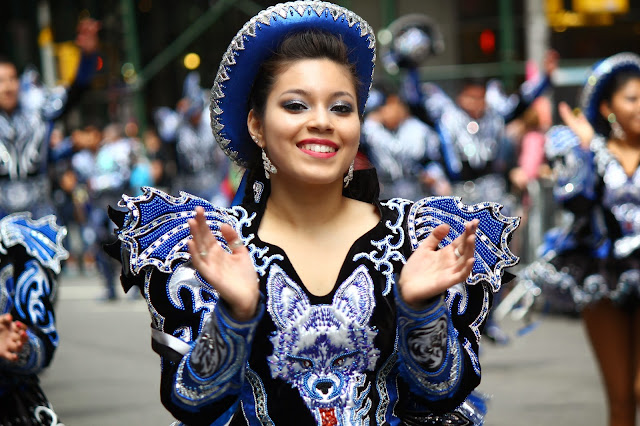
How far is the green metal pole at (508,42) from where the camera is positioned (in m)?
14.4

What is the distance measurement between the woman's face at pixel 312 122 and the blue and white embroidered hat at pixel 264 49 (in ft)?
0.33

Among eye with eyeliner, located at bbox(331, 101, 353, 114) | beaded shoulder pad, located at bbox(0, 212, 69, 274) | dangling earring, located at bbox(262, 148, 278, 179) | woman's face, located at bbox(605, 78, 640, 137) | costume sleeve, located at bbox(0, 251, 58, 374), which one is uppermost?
woman's face, located at bbox(605, 78, 640, 137)

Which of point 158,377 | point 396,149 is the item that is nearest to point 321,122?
point 158,377

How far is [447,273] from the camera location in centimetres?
237

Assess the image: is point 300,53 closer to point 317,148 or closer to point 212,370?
point 317,148

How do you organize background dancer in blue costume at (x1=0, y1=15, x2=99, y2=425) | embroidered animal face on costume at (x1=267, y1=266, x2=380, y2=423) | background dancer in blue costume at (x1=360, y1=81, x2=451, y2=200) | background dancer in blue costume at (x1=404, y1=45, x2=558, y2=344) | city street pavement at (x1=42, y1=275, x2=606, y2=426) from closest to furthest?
embroidered animal face on costume at (x1=267, y1=266, x2=380, y2=423) < background dancer in blue costume at (x1=0, y1=15, x2=99, y2=425) < city street pavement at (x1=42, y1=275, x2=606, y2=426) < background dancer in blue costume at (x1=404, y1=45, x2=558, y2=344) < background dancer in blue costume at (x1=360, y1=81, x2=451, y2=200)

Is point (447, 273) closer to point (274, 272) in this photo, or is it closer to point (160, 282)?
point (274, 272)

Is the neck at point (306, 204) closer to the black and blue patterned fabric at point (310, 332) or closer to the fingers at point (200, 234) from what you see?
the black and blue patterned fabric at point (310, 332)

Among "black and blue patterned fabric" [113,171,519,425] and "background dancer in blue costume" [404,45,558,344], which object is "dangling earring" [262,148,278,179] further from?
"background dancer in blue costume" [404,45,558,344]

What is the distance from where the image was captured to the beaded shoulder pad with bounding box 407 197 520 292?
277 centimetres

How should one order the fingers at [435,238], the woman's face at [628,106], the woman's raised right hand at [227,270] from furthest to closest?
the woman's face at [628,106]
the fingers at [435,238]
the woman's raised right hand at [227,270]

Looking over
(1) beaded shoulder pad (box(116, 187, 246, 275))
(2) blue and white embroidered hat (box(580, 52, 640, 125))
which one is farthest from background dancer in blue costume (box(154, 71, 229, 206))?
(1) beaded shoulder pad (box(116, 187, 246, 275))

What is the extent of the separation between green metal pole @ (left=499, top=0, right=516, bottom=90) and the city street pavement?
564 cm

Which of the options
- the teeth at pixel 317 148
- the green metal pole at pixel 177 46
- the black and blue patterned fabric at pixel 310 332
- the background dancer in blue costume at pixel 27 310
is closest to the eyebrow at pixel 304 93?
the teeth at pixel 317 148
